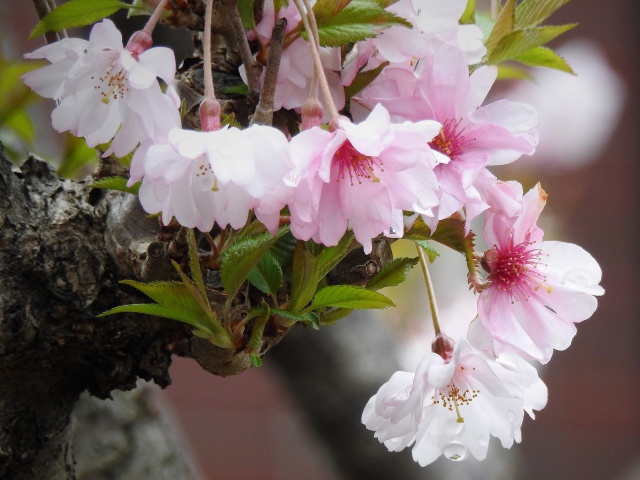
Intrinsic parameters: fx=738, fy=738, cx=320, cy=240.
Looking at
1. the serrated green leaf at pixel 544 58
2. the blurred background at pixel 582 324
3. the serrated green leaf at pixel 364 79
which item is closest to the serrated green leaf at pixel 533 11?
the serrated green leaf at pixel 544 58

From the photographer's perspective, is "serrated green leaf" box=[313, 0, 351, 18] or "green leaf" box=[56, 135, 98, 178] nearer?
"serrated green leaf" box=[313, 0, 351, 18]

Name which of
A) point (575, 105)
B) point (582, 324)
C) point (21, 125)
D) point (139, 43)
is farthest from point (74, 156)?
point (582, 324)

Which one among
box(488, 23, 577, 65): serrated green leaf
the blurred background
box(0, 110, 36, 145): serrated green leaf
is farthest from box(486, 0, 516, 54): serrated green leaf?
the blurred background

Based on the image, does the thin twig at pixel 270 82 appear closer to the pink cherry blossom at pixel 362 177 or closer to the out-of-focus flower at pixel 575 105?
the pink cherry blossom at pixel 362 177

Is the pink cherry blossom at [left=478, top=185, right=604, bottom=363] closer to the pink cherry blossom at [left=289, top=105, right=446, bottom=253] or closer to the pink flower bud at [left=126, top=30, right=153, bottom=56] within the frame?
the pink cherry blossom at [left=289, top=105, right=446, bottom=253]

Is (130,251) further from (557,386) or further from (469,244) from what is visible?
(557,386)
